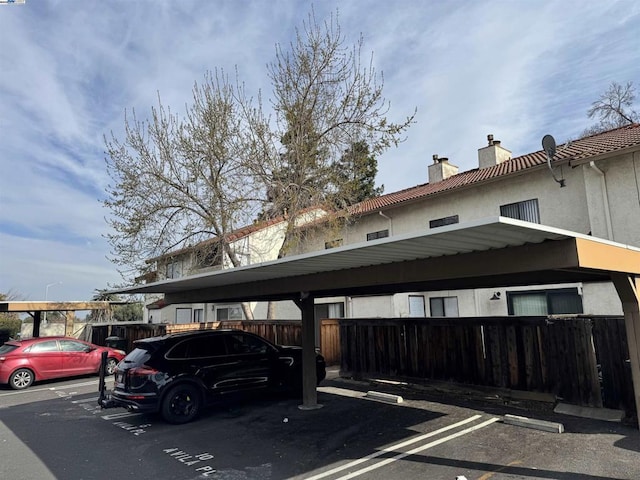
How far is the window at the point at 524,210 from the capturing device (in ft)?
48.9

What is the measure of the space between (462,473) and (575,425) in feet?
10.3

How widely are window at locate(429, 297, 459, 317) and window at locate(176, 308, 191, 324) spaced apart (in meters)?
17.8

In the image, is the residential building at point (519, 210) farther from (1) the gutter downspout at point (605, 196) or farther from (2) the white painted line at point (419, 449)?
(2) the white painted line at point (419, 449)

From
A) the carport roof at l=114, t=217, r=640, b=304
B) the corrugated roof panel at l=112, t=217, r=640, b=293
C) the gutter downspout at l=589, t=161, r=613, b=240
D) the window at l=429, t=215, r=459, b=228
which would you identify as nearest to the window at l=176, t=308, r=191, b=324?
the window at l=429, t=215, r=459, b=228

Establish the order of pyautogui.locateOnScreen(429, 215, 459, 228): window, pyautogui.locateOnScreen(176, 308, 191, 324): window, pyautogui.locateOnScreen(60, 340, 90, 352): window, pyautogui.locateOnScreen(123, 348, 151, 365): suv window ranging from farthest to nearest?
pyautogui.locateOnScreen(176, 308, 191, 324): window, pyautogui.locateOnScreen(429, 215, 459, 228): window, pyautogui.locateOnScreen(60, 340, 90, 352): window, pyautogui.locateOnScreen(123, 348, 151, 365): suv window

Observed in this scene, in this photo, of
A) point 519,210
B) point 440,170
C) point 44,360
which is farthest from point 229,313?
point 519,210

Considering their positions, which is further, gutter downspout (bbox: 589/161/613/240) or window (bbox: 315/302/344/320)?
window (bbox: 315/302/344/320)

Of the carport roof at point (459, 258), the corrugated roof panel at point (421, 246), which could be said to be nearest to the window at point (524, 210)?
the carport roof at point (459, 258)

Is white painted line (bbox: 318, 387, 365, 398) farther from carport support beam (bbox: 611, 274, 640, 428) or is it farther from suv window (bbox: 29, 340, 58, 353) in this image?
suv window (bbox: 29, 340, 58, 353)

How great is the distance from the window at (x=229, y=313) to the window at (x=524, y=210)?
1698 centimetres

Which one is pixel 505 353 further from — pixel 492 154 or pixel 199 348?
pixel 492 154

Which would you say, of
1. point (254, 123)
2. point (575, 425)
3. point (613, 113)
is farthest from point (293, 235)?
point (613, 113)

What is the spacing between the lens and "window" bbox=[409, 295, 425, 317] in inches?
749

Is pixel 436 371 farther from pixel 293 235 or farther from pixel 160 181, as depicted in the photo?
pixel 160 181
